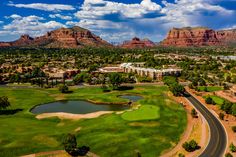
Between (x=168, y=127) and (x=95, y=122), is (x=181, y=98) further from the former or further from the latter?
(x=95, y=122)

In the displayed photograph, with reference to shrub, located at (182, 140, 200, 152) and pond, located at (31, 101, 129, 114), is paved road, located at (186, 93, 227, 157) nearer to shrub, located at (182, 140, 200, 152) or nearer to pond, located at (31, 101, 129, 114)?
shrub, located at (182, 140, 200, 152)

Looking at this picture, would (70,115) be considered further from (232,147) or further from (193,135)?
(232,147)

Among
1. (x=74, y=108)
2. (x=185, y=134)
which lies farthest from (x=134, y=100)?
(x=185, y=134)

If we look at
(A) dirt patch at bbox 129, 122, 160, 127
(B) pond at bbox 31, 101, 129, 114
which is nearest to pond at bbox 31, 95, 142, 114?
(B) pond at bbox 31, 101, 129, 114

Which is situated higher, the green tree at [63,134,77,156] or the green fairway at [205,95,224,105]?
the green fairway at [205,95,224,105]

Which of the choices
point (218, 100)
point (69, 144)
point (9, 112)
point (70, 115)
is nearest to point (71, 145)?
point (69, 144)

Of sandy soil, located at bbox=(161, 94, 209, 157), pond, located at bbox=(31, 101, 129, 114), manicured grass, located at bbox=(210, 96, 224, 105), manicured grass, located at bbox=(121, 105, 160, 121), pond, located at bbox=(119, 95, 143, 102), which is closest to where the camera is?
sandy soil, located at bbox=(161, 94, 209, 157)
